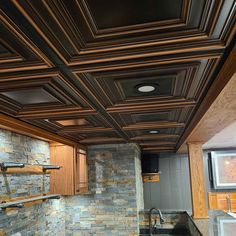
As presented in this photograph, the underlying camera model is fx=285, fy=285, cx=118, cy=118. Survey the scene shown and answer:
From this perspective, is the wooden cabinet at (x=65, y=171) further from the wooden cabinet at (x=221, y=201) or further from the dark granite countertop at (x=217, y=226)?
the wooden cabinet at (x=221, y=201)

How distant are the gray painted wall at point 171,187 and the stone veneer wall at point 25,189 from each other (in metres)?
3.27

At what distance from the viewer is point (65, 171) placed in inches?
167

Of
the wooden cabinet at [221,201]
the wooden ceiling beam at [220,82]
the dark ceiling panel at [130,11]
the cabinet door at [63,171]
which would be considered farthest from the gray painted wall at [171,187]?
the dark ceiling panel at [130,11]

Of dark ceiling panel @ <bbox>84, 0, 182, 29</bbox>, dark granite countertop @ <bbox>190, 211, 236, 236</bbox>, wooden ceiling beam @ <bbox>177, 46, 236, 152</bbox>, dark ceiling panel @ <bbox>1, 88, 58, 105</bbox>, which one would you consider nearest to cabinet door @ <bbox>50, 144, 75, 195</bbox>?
dark granite countertop @ <bbox>190, 211, 236, 236</bbox>

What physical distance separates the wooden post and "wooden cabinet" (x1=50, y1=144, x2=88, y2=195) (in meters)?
1.86

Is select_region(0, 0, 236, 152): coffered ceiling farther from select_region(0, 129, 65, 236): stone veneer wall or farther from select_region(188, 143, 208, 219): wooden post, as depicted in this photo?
select_region(188, 143, 208, 219): wooden post

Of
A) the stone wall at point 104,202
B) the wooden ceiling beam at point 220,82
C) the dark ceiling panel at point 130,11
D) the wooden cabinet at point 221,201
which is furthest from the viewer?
the wooden cabinet at point 221,201

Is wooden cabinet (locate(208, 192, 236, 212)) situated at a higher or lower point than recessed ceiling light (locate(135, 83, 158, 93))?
lower

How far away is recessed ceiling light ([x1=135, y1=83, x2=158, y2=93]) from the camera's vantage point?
6.55 feet

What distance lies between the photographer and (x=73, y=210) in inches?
194

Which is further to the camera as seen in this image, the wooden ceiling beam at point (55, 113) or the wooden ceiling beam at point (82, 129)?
the wooden ceiling beam at point (82, 129)

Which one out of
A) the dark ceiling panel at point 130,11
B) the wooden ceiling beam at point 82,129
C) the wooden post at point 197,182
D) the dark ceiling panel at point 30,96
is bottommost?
the wooden post at point 197,182

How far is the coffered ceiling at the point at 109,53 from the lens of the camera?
112 centimetres

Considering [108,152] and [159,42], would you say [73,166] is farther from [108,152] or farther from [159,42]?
[159,42]
